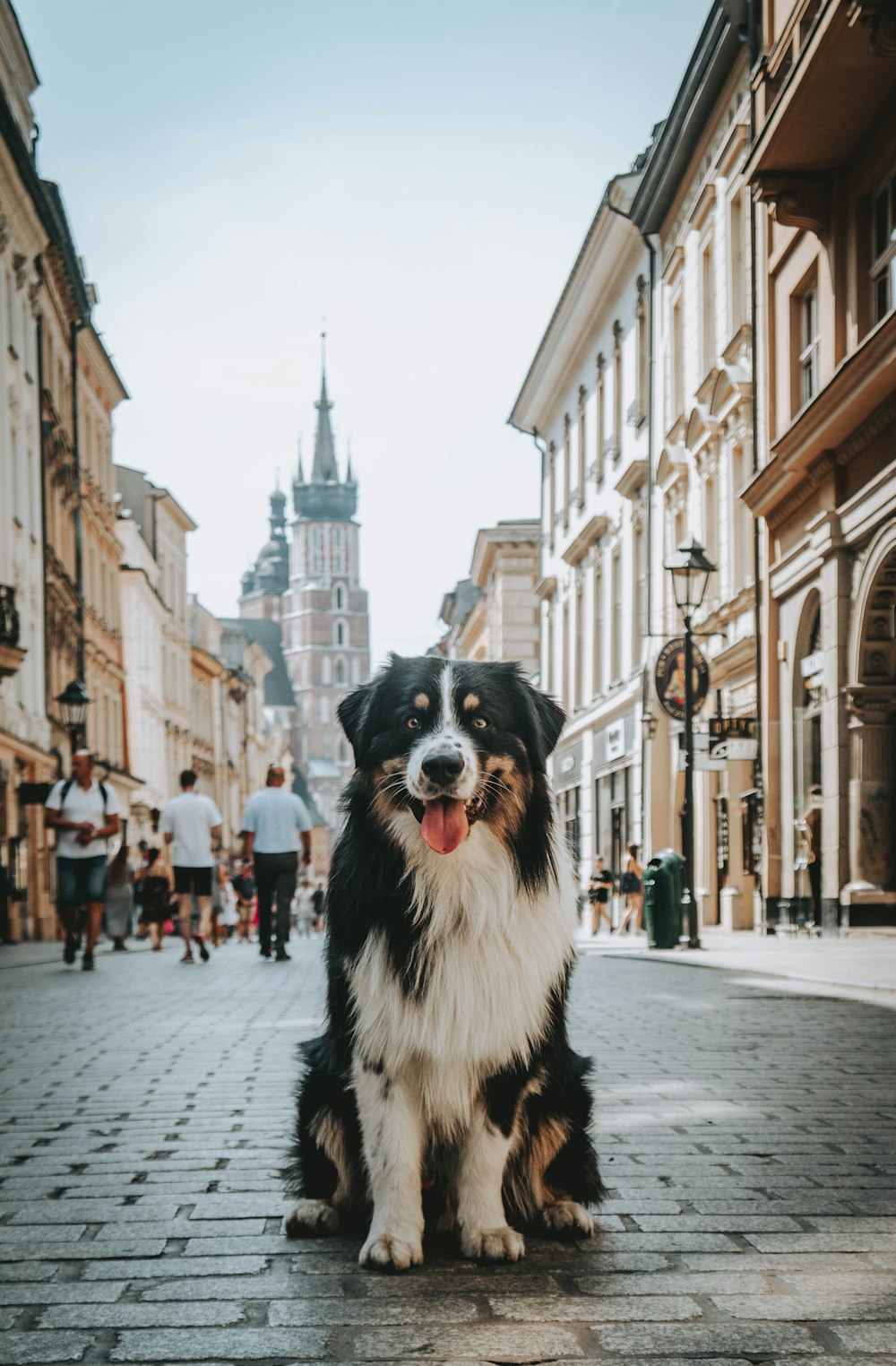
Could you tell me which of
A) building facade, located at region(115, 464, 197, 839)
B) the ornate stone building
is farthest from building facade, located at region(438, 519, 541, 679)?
the ornate stone building

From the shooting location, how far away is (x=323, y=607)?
178125 millimetres

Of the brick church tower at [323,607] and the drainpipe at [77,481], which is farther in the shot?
the brick church tower at [323,607]

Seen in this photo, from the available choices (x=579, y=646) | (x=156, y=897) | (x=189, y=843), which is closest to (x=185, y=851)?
(x=189, y=843)

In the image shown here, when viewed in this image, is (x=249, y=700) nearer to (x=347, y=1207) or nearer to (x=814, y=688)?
(x=814, y=688)

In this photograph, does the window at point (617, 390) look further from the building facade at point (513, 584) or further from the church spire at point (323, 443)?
the church spire at point (323, 443)

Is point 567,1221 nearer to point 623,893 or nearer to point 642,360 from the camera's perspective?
point 623,893

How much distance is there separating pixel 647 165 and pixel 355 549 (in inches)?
6016

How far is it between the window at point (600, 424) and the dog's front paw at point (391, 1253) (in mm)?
34856

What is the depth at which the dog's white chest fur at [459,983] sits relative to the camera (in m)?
3.72

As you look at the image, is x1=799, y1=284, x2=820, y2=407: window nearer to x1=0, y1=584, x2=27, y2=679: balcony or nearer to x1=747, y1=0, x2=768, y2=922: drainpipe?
x1=747, y1=0, x2=768, y2=922: drainpipe

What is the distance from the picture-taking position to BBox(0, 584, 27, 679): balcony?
2262cm

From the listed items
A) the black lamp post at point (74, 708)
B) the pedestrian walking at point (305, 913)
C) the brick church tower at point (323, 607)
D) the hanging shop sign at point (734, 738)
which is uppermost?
the brick church tower at point (323, 607)

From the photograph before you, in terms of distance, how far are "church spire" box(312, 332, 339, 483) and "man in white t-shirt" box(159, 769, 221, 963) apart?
167 metres

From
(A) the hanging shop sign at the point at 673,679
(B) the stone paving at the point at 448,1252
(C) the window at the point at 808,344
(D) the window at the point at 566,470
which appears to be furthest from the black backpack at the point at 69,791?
(D) the window at the point at 566,470
